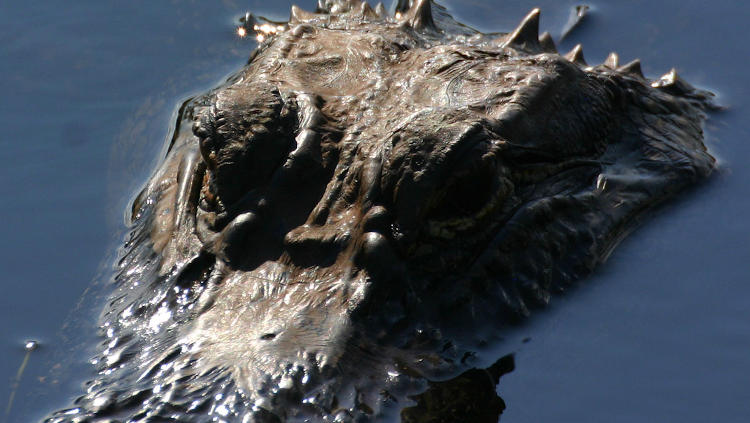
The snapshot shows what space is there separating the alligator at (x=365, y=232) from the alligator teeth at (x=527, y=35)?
40cm

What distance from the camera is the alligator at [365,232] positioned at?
3887 mm

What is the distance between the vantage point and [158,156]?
6156 millimetres

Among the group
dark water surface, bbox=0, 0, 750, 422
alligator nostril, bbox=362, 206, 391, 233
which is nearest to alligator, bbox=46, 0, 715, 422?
alligator nostril, bbox=362, 206, 391, 233

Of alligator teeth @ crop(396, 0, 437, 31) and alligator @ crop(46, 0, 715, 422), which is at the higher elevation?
alligator teeth @ crop(396, 0, 437, 31)

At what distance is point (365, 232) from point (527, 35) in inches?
78.9

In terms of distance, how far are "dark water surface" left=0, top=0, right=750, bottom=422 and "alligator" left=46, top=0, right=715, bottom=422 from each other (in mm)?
168

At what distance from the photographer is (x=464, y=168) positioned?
4250mm

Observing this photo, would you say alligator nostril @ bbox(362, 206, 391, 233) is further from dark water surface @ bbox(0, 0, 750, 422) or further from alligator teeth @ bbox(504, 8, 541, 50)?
alligator teeth @ bbox(504, 8, 541, 50)

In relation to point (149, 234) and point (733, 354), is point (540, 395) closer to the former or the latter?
point (733, 354)

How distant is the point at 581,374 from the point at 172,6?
4.54 metres

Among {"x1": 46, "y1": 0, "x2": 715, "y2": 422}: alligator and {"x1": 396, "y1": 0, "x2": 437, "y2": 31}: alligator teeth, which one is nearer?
{"x1": 46, "y1": 0, "x2": 715, "y2": 422}: alligator

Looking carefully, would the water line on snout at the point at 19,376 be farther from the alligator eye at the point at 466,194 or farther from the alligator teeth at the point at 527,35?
the alligator teeth at the point at 527,35

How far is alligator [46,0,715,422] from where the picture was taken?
389cm

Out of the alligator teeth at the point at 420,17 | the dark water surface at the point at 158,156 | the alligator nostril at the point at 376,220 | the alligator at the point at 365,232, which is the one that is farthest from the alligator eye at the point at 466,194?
the alligator teeth at the point at 420,17
